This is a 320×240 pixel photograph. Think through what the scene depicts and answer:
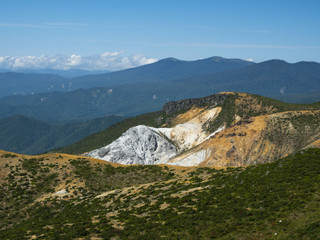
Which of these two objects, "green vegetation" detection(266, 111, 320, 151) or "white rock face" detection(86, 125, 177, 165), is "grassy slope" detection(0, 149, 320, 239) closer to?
"green vegetation" detection(266, 111, 320, 151)

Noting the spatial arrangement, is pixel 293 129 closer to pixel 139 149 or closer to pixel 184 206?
pixel 139 149

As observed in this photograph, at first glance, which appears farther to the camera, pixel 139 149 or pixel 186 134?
pixel 186 134

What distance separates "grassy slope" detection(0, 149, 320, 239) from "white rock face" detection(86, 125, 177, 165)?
114 m

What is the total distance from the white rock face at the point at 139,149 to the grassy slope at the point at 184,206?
113885 mm

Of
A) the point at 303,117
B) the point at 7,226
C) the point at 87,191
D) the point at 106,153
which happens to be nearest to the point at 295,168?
the point at 87,191

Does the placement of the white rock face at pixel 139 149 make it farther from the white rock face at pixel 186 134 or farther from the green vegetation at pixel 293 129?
the green vegetation at pixel 293 129

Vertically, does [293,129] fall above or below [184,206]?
below

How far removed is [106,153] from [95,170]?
117 meters

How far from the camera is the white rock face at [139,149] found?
173875mm

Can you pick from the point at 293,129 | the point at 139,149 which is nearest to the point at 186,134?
the point at 139,149

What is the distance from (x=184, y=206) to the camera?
37719mm

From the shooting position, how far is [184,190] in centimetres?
4438

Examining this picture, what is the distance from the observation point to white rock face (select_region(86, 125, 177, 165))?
570 feet

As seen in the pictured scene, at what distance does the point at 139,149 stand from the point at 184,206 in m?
141
